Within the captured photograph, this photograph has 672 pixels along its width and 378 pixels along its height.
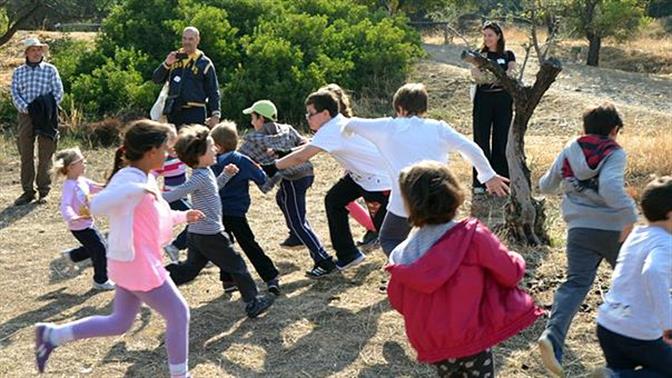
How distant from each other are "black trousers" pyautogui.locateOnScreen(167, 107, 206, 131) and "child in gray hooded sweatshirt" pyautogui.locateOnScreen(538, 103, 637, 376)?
15.9ft

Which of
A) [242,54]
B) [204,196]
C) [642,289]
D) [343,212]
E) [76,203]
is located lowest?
[242,54]

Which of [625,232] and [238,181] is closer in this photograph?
[625,232]

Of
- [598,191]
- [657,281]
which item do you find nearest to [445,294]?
[657,281]

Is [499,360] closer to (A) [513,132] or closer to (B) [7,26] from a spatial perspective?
(A) [513,132]

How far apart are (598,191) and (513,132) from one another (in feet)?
7.62

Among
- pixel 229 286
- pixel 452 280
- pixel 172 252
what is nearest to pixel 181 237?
pixel 172 252

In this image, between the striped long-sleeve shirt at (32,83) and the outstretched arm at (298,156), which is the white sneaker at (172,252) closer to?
the outstretched arm at (298,156)

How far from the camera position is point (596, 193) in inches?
179

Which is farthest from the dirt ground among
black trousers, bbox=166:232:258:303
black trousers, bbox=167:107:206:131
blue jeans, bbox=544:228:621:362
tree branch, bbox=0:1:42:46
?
tree branch, bbox=0:1:42:46

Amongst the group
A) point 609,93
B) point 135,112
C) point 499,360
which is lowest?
point 609,93

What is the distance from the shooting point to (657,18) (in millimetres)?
39094

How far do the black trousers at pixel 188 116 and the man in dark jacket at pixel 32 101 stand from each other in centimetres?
134

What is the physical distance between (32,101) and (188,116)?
5.54ft

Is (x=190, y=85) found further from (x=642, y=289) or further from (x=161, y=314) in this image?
(x=642, y=289)
